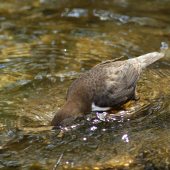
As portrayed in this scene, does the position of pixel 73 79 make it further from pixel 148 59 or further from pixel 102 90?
pixel 148 59

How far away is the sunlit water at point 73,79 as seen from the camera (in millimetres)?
3912

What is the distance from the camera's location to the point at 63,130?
4.41 metres

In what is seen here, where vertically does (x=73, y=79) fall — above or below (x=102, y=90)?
below

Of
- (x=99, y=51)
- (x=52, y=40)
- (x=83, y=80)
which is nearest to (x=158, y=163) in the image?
(x=83, y=80)

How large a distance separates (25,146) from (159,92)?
284 centimetres

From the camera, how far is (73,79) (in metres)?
6.11

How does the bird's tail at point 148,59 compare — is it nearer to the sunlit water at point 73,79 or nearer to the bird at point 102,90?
the sunlit water at point 73,79

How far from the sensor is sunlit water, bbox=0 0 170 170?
391 cm

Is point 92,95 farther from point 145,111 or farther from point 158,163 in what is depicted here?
point 158,163

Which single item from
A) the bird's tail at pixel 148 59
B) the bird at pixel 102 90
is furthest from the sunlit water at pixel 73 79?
the bird's tail at pixel 148 59

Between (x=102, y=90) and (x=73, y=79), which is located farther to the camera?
(x=73, y=79)

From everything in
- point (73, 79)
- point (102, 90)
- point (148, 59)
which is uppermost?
point (148, 59)

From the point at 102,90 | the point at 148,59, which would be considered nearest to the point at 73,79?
the point at 102,90

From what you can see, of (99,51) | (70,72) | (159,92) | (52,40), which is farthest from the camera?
(52,40)
